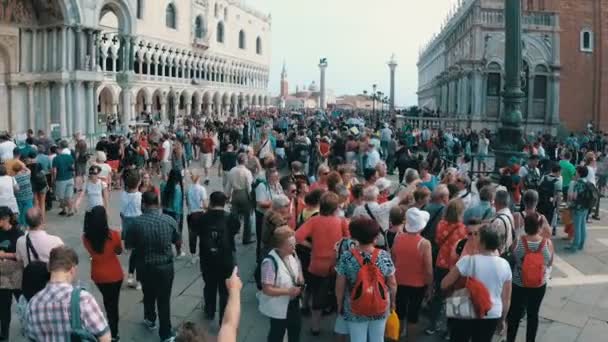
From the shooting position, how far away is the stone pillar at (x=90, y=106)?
23906 mm

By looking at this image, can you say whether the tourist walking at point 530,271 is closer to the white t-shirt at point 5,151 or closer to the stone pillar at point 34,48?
the white t-shirt at point 5,151

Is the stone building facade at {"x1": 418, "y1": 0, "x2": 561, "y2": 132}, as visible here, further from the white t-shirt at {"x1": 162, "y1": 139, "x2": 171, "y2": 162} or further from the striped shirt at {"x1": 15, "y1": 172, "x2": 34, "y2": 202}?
the striped shirt at {"x1": 15, "y1": 172, "x2": 34, "y2": 202}

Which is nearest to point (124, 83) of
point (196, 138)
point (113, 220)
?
point (196, 138)

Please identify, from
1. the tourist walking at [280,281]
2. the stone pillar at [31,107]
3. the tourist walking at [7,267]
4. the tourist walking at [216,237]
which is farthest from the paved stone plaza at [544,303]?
the stone pillar at [31,107]

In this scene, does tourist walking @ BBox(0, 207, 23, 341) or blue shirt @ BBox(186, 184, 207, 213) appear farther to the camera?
blue shirt @ BBox(186, 184, 207, 213)

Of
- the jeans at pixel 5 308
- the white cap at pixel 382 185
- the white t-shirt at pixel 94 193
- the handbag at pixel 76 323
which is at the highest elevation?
the white cap at pixel 382 185

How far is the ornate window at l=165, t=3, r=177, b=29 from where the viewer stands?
54031mm

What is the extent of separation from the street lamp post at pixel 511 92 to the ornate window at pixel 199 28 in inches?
2071

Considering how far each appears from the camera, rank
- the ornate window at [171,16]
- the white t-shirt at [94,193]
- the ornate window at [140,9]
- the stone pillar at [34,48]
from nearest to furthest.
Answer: the white t-shirt at [94,193]
the stone pillar at [34,48]
the ornate window at [140,9]
the ornate window at [171,16]

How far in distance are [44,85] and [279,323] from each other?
21.3 m

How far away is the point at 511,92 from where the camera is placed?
38.1 feet

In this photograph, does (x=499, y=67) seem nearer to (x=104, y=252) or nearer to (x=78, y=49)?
(x=78, y=49)

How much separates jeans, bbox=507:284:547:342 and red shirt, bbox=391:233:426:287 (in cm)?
101

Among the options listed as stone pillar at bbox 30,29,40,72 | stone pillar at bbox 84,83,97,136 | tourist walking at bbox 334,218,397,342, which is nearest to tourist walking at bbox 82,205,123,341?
tourist walking at bbox 334,218,397,342
